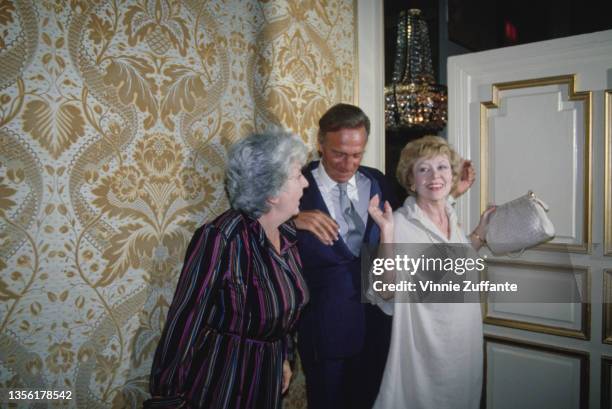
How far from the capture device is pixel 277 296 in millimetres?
1122

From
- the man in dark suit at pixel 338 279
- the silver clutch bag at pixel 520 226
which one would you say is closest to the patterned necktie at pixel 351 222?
the man in dark suit at pixel 338 279

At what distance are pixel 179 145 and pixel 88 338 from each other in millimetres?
581

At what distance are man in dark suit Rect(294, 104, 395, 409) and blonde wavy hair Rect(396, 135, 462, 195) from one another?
0.44ft

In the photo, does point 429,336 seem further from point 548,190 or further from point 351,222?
point 548,190

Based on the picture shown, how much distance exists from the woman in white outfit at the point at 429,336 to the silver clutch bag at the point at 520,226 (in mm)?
225

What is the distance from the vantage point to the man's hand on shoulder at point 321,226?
128 cm

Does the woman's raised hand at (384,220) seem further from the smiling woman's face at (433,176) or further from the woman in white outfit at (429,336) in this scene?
the smiling woman's face at (433,176)

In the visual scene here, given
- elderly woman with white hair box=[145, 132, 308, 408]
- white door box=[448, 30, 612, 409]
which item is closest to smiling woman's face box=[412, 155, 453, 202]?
elderly woman with white hair box=[145, 132, 308, 408]

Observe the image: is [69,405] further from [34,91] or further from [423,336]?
[423,336]

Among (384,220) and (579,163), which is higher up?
(579,163)

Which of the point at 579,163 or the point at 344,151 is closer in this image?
the point at 344,151

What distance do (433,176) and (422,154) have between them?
0.27 feet

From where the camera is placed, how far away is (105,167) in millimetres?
1083

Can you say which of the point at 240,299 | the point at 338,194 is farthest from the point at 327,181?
the point at 240,299
